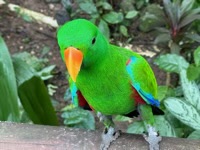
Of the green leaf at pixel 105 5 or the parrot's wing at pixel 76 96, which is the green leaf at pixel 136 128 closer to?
the parrot's wing at pixel 76 96

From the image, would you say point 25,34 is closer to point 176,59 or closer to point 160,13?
point 160,13

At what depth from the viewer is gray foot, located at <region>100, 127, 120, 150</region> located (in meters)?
1.28

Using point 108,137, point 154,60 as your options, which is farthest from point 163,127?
point 154,60

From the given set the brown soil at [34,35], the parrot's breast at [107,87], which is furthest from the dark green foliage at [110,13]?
the parrot's breast at [107,87]

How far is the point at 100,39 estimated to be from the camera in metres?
1.08

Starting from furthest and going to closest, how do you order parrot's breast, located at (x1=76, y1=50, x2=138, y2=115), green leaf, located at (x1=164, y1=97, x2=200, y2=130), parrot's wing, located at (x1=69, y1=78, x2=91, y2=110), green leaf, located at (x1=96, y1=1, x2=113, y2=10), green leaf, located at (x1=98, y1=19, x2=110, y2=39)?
green leaf, located at (x1=96, y1=1, x2=113, y2=10)
green leaf, located at (x1=98, y1=19, x2=110, y2=39)
green leaf, located at (x1=164, y1=97, x2=200, y2=130)
parrot's wing, located at (x1=69, y1=78, x2=91, y2=110)
parrot's breast, located at (x1=76, y1=50, x2=138, y2=115)

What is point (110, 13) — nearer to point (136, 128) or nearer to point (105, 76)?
point (136, 128)

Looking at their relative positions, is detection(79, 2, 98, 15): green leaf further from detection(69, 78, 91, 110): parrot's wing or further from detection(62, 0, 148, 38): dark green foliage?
detection(69, 78, 91, 110): parrot's wing

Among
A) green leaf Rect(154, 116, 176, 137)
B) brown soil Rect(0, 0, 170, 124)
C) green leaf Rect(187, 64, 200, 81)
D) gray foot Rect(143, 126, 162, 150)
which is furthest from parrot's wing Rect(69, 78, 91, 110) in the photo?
brown soil Rect(0, 0, 170, 124)

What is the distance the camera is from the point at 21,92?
71.1 inches

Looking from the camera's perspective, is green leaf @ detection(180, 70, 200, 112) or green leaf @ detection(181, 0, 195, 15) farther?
green leaf @ detection(181, 0, 195, 15)

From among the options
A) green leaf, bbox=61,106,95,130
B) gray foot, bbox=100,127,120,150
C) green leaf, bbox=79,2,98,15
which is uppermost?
green leaf, bbox=79,2,98,15

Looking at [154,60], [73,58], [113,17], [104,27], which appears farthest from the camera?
[113,17]

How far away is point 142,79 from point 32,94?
0.69 m
